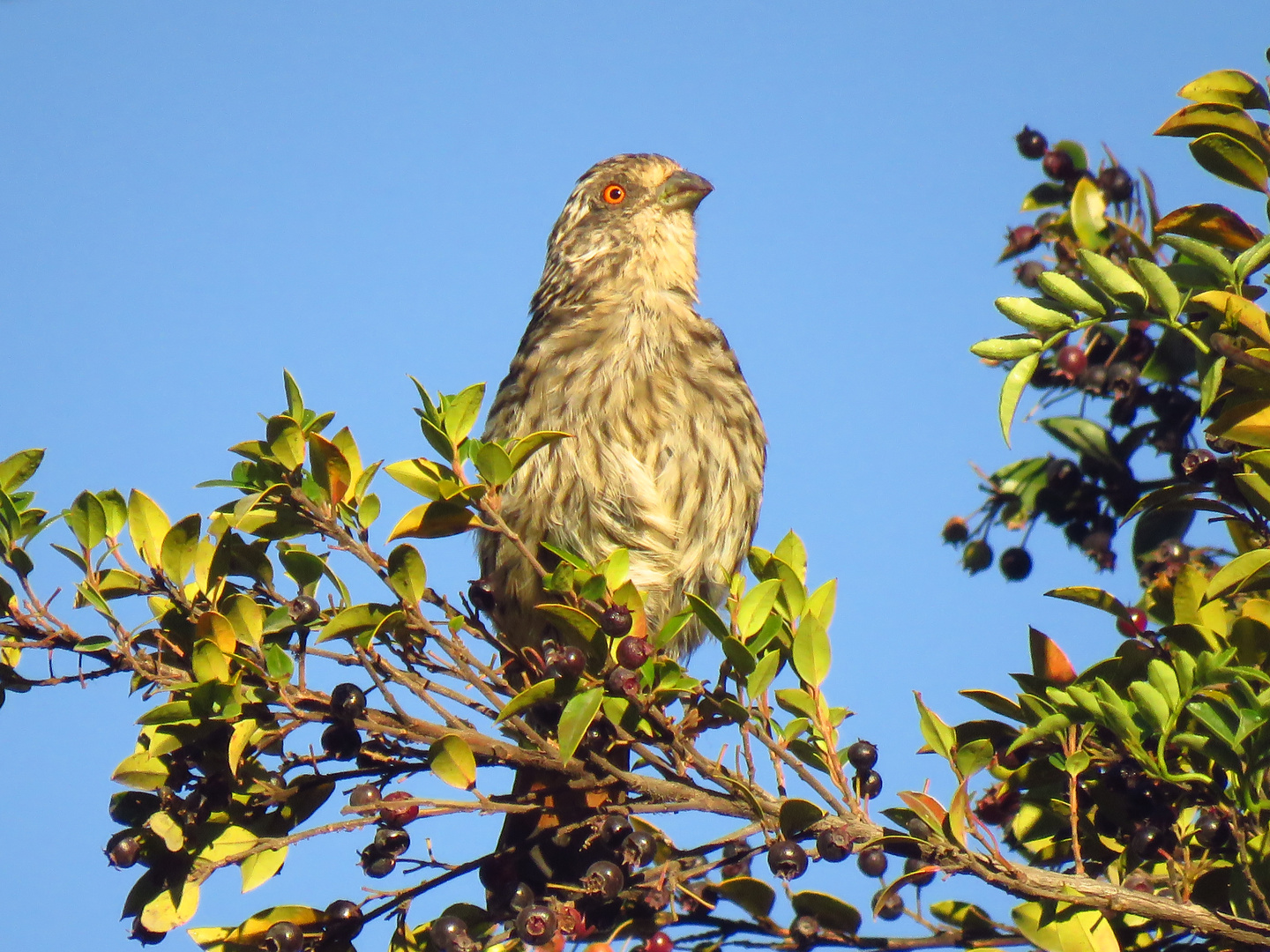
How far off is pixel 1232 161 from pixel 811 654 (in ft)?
4.22

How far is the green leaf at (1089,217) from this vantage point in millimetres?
3467

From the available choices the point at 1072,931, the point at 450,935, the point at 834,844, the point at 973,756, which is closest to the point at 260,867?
the point at 450,935

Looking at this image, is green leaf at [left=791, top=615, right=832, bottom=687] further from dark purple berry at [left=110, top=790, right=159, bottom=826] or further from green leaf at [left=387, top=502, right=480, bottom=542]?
dark purple berry at [left=110, top=790, right=159, bottom=826]

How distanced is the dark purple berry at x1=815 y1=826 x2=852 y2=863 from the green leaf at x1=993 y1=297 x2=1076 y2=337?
988 millimetres

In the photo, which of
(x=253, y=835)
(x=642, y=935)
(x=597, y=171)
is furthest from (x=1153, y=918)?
(x=597, y=171)

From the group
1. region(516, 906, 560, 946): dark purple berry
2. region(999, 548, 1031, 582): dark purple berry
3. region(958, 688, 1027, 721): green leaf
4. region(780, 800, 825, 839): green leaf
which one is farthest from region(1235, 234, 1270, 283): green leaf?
region(999, 548, 1031, 582): dark purple berry

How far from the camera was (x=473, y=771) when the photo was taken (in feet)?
7.55

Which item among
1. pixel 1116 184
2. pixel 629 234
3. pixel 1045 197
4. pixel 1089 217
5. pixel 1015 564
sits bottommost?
pixel 1015 564

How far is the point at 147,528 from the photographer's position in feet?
8.30

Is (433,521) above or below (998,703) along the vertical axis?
above

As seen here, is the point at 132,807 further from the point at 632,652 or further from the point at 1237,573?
the point at 1237,573

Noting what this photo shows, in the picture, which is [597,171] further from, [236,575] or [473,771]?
[473,771]

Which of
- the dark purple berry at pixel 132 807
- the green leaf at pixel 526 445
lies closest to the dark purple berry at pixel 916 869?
→ the green leaf at pixel 526 445

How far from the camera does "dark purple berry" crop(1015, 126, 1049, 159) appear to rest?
12.9 feet
